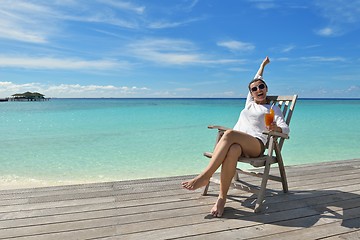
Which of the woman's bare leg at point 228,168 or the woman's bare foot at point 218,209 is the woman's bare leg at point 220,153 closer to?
the woman's bare leg at point 228,168

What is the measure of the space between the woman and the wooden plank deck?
9.2 inches

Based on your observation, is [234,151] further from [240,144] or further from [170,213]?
[170,213]

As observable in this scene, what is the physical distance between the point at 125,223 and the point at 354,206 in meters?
1.95

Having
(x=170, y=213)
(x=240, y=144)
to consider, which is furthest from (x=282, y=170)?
(x=170, y=213)

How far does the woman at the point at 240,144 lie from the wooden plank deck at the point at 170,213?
23cm

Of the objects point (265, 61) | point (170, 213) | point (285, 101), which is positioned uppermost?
point (265, 61)

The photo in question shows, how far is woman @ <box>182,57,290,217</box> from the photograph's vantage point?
2.34 m

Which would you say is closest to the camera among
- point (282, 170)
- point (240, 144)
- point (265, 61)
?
point (240, 144)

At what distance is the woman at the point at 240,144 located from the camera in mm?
2338

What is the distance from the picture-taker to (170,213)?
231 cm

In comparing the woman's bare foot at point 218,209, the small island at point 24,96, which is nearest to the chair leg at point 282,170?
the woman's bare foot at point 218,209

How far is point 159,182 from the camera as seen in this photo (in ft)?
10.6

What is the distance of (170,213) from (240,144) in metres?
0.81

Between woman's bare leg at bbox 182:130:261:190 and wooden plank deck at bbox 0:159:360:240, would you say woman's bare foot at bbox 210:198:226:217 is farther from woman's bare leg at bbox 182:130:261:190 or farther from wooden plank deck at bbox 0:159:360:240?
woman's bare leg at bbox 182:130:261:190
